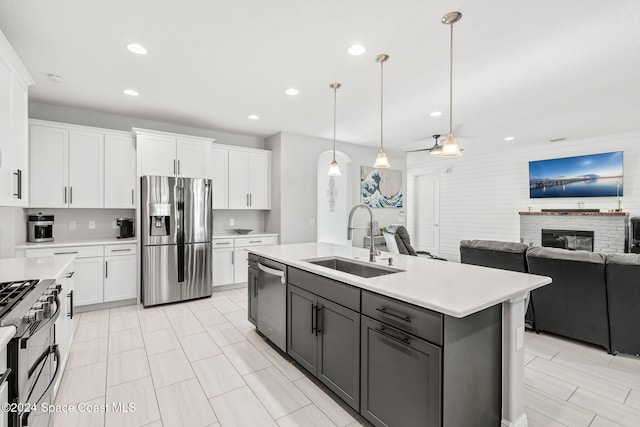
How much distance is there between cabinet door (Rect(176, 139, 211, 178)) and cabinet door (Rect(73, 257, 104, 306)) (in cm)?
160

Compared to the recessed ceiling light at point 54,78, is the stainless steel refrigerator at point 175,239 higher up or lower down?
lower down

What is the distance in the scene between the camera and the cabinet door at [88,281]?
3807 millimetres

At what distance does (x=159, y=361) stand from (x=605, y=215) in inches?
283

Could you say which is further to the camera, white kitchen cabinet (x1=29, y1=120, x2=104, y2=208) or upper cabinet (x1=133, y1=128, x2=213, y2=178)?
upper cabinet (x1=133, y1=128, x2=213, y2=178)

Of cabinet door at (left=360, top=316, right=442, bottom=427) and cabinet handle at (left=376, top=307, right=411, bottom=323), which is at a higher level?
cabinet handle at (left=376, top=307, right=411, bottom=323)

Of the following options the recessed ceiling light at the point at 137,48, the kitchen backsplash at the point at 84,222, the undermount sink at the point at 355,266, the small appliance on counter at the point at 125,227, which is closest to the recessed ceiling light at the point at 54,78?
the recessed ceiling light at the point at 137,48

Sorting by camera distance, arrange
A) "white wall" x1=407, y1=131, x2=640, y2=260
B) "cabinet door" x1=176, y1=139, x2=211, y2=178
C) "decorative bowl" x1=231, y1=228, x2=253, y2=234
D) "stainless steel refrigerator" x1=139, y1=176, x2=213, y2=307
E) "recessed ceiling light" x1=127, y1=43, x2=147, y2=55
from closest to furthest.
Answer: "recessed ceiling light" x1=127, y1=43, x2=147, y2=55, "stainless steel refrigerator" x1=139, y1=176, x2=213, y2=307, "cabinet door" x1=176, y1=139, x2=211, y2=178, "decorative bowl" x1=231, y1=228, x2=253, y2=234, "white wall" x1=407, y1=131, x2=640, y2=260

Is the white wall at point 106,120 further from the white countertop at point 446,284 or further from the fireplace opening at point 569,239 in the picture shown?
the fireplace opening at point 569,239

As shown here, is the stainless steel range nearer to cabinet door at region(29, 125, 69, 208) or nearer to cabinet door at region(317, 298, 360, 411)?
cabinet door at region(317, 298, 360, 411)

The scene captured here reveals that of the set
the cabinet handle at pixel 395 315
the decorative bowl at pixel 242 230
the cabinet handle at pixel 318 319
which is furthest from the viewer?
the decorative bowl at pixel 242 230

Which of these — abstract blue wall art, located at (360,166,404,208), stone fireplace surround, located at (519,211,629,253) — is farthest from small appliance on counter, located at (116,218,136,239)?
stone fireplace surround, located at (519,211,629,253)

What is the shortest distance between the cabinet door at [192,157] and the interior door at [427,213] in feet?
20.6

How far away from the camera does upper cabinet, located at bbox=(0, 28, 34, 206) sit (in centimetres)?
213

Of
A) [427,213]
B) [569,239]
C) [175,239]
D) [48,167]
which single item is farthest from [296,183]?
[569,239]
